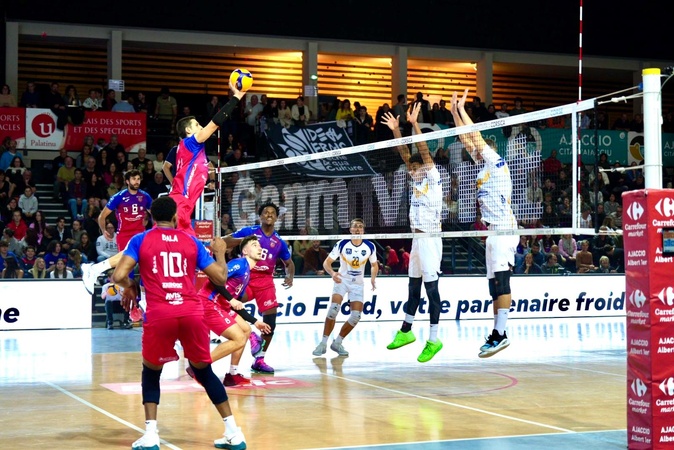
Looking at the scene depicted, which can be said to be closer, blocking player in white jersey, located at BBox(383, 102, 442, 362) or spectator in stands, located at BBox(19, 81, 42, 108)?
blocking player in white jersey, located at BBox(383, 102, 442, 362)

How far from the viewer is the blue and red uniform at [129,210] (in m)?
14.5

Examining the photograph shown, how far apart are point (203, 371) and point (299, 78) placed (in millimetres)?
27319

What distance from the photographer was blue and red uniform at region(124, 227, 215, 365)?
755 cm

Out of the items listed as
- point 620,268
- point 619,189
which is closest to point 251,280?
point 620,268

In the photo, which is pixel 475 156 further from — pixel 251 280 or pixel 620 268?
pixel 620 268

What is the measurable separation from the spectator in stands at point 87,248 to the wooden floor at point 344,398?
4208 mm

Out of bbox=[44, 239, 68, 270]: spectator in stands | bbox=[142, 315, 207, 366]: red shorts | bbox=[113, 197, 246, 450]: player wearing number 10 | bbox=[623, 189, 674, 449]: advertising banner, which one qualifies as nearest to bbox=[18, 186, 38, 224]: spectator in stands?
bbox=[44, 239, 68, 270]: spectator in stands

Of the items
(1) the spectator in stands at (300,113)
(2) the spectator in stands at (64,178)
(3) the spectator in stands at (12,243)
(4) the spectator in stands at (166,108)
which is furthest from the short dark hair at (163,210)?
(1) the spectator in stands at (300,113)

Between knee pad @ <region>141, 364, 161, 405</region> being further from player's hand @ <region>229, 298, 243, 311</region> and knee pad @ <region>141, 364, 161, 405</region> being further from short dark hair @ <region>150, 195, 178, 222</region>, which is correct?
short dark hair @ <region>150, 195, 178, 222</region>

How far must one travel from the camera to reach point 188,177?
10.7 metres

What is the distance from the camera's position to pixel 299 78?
3431 cm

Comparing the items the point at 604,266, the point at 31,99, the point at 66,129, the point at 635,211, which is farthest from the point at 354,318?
the point at 31,99

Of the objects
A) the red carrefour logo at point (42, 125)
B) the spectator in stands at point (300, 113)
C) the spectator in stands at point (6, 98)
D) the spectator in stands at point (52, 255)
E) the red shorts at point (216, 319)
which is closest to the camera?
the red shorts at point (216, 319)

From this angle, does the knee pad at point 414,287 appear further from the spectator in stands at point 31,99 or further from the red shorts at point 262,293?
the spectator in stands at point 31,99
